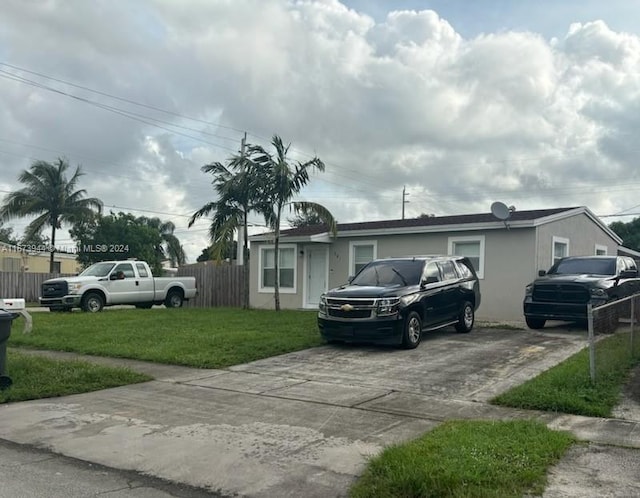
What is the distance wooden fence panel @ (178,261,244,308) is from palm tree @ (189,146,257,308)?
764 mm

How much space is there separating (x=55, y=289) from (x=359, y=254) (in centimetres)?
1017

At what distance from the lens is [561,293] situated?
13312 millimetres

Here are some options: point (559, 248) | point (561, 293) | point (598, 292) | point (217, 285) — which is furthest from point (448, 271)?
point (217, 285)

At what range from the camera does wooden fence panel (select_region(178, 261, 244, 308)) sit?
77.5 feet

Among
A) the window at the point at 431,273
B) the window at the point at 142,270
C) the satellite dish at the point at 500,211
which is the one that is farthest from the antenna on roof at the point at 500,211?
the window at the point at 142,270

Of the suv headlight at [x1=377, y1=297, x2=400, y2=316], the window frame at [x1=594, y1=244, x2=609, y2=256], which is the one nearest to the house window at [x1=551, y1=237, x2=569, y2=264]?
the window frame at [x1=594, y1=244, x2=609, y2=256]

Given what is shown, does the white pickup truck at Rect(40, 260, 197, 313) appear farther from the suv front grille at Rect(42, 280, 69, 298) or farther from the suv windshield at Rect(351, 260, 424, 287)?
the suv windshield at Rect(351, 260, 424, 287)

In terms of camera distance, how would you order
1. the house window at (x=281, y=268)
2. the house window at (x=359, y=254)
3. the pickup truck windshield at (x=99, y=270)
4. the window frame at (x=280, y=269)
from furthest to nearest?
the house window at (x=281, y=268), the window frame at (x=280, y=269), the pickup truck windshield at (x=99, y=270), the house window at (x=359, y=254)

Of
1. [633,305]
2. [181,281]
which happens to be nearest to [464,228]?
[633,305]

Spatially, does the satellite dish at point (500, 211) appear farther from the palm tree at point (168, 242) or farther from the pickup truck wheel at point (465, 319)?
the palm tree at point (168, 242)

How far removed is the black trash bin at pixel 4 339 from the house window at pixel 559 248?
46.5 ft

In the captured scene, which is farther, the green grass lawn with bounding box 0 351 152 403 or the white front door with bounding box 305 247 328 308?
the white front door with bounding box 305 247 328 308

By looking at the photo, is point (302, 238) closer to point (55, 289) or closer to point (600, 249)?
point (55, 289)

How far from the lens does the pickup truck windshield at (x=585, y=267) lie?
1391 cm
